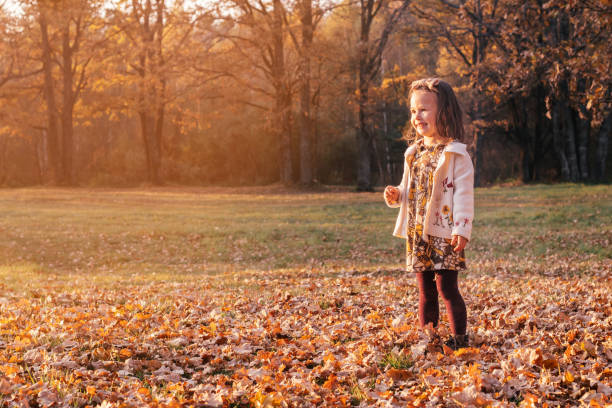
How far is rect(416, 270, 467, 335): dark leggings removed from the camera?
426 centimetres

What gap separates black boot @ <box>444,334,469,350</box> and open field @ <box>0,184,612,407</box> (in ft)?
0.52

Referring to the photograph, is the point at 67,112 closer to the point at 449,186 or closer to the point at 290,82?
the point at 290,82

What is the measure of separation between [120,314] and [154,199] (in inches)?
829

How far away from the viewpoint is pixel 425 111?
436cm

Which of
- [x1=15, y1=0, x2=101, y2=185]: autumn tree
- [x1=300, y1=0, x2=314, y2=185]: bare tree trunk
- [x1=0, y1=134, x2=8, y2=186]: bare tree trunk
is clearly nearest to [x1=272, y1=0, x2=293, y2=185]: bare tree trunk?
[x1=300, y1=0, x2=314, y2=185]: bare tree trunk

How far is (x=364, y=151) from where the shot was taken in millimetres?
30188

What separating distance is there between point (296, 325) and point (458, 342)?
1.76m

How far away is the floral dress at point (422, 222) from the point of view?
4.17m

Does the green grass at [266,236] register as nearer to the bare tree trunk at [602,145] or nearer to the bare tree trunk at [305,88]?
the bare tree trunk at [602,145]

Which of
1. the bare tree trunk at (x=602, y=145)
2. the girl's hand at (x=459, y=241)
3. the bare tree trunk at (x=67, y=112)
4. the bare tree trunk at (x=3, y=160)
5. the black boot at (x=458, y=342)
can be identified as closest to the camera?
the girl's hand at (x=459, y=241)

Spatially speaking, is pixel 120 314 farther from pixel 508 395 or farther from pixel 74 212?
pixel 74 212

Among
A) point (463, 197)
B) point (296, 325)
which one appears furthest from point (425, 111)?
point (296, 325)

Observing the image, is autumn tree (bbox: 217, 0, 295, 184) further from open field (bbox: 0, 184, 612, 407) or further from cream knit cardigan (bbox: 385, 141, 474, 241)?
cream knit cardigan (bbox: 385, 141, 474, 241)

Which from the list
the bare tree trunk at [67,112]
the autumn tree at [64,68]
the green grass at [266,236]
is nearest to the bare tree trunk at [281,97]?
the green grass at [266,236]
